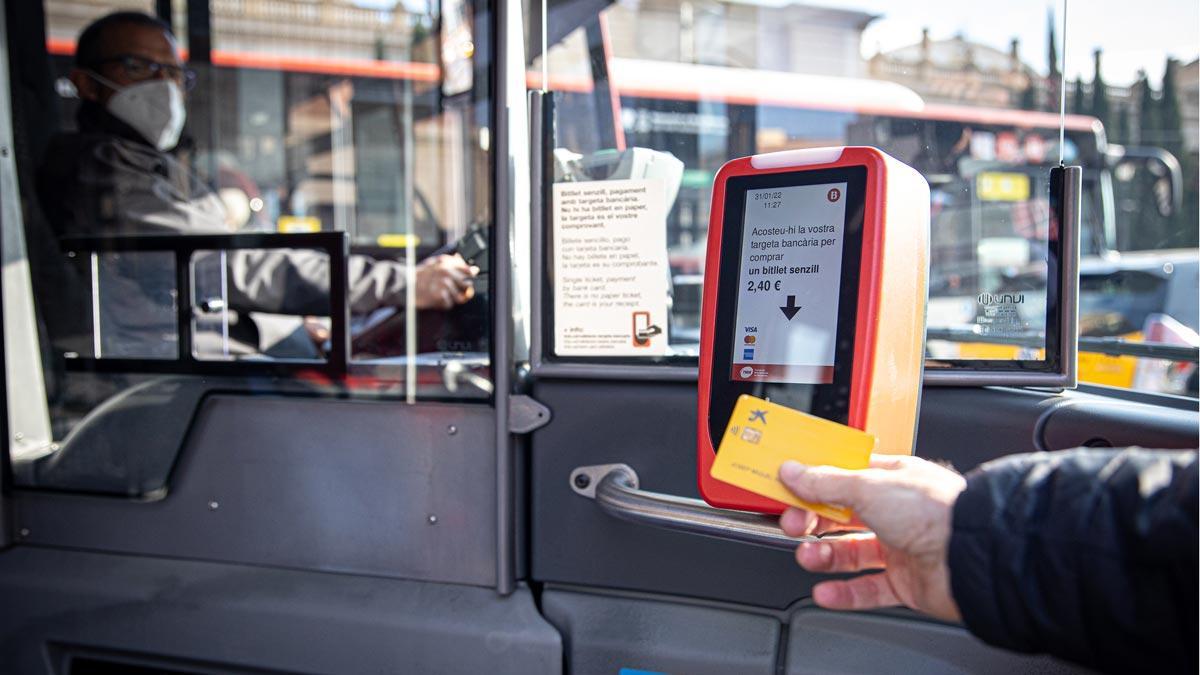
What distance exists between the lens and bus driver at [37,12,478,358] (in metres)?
1.85

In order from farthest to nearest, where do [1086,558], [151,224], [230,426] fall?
1. [151,224]
2. [230,426]
3. [1086,558]

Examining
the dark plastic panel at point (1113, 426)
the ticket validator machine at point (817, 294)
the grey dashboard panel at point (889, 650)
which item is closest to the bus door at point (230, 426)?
the grey dashboard panel at point (889, 650)

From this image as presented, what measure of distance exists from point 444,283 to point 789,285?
0.84 metres

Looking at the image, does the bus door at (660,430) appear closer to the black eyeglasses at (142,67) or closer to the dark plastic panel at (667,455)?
the dark plastic panel at (667,455)

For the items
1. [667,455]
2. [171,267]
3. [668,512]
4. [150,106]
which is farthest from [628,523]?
[150,106]

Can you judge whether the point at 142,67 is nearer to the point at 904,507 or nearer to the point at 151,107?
the point at 151,107

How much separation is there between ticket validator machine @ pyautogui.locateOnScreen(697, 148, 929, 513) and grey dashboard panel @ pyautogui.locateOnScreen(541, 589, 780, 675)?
41 centimetres

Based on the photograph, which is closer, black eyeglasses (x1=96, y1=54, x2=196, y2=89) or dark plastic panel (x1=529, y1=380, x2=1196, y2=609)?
dark plastic panel (x1=529, y1=380, x2=1196, y2=609)

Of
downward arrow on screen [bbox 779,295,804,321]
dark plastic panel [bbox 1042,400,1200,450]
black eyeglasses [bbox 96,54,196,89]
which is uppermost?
black eyeglasses [bbox 96,54,196,89]

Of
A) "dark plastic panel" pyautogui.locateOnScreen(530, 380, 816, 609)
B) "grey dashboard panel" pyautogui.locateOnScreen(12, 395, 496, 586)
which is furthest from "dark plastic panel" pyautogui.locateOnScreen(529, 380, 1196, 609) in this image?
"grey dashboard panel" pyautogui.locateOnScreen(12, 395, 496, 586)

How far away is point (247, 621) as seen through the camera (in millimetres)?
1599

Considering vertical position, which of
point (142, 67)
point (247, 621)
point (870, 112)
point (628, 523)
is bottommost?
→ point (247, 621)

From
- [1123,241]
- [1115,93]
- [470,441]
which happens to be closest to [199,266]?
[470,441]

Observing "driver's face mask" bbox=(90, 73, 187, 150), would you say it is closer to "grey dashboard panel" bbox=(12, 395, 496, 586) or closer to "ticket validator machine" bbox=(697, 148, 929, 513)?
"grey dashboard panel" bbox=(12, 395, 496, 586)
